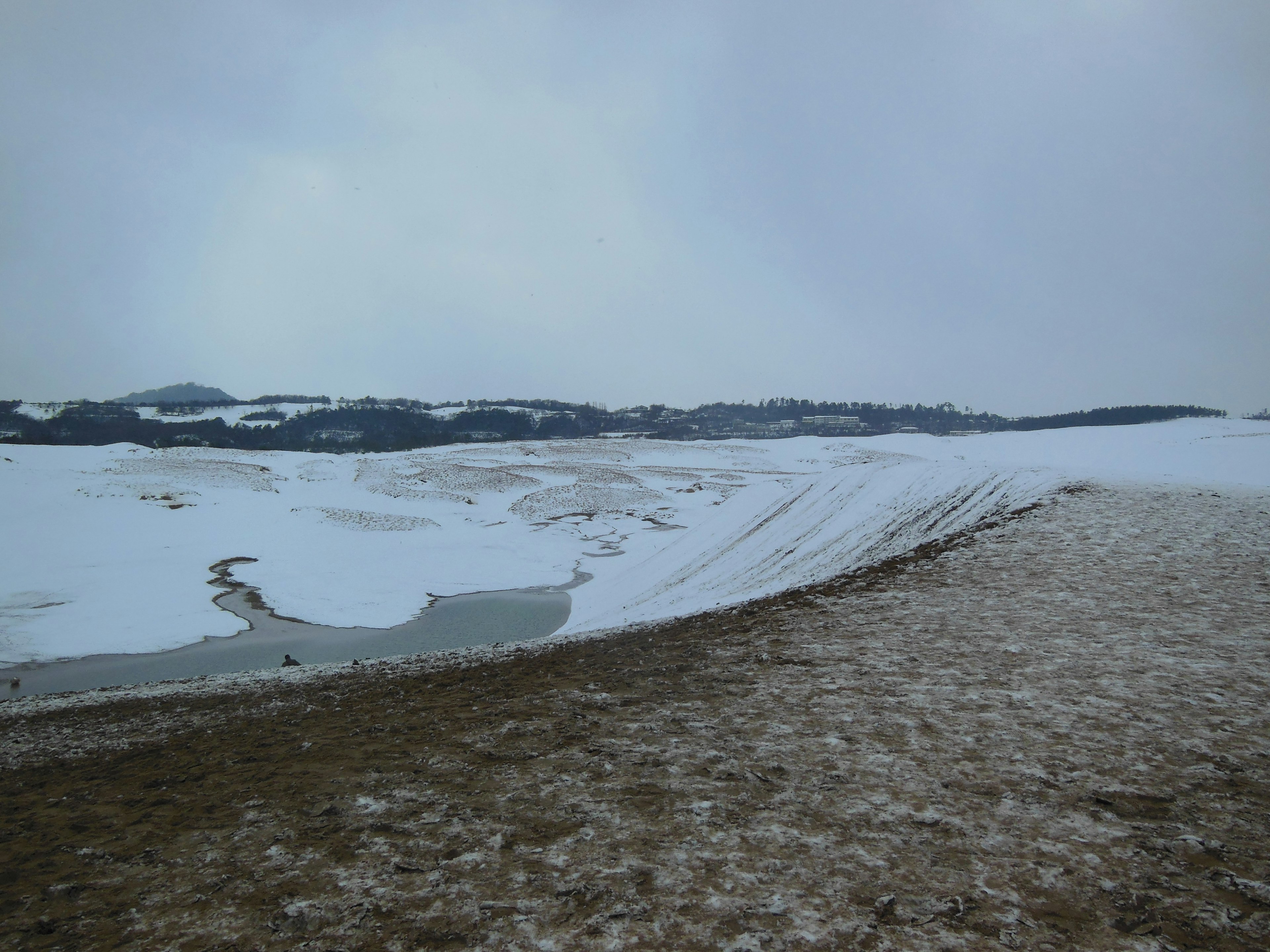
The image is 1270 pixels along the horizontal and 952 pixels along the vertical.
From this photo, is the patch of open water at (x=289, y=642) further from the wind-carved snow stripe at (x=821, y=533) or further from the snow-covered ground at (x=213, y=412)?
the snow-covered ground at (x=213, y=412)

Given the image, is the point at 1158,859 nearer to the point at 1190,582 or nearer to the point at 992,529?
the point at 1190,582

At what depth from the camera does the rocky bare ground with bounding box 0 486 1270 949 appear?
10.0ft

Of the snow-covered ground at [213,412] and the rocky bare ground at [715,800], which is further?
the snow-covered ground at [213,412]

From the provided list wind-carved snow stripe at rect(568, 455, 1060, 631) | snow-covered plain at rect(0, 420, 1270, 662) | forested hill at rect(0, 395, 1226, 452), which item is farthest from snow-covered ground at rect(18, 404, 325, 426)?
wind-carved snow stripe at rect(568, 455, 1060, 631)

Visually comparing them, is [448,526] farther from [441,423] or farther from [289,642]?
[441,423]

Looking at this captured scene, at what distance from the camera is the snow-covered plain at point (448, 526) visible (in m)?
17.3

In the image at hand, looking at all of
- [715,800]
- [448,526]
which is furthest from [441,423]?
[715,800]

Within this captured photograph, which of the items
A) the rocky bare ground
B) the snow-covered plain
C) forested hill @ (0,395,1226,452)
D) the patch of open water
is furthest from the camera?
forested hill @ (0,395,1226,452)

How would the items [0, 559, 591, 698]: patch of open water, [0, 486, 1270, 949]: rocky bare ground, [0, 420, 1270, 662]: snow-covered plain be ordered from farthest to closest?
1. [0, 420, 1270, 662]: snow-covered plain
2. [0, 559, 591, 698]: patch of open water
3. [0, 486, 1270, 949]: rocky bare ground

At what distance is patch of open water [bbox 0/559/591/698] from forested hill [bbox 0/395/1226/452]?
2424 inches

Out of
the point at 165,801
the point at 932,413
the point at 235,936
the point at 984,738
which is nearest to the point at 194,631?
the point at 165,801

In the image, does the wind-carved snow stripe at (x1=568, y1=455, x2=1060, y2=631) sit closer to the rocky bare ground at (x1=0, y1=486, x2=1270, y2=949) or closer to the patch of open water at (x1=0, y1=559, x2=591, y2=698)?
the patch of open water at (x1=0, y1=559, x2=591, y2=698)

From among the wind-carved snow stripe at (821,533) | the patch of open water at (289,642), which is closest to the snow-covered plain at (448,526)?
the wind-carved snow stripe at (821,533)

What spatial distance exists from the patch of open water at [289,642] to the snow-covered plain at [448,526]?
2.23ft
